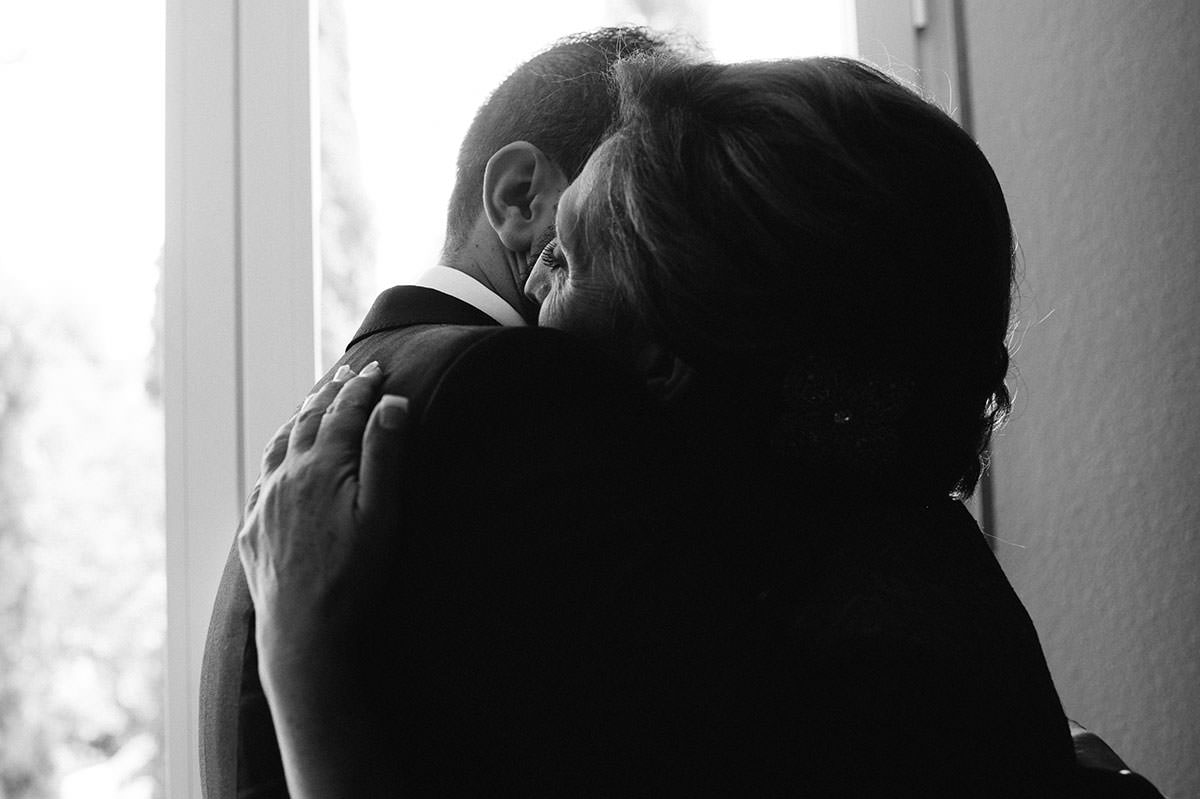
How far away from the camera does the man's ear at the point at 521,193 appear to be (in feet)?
3.52

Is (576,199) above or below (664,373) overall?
above

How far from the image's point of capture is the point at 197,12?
5.34 feet

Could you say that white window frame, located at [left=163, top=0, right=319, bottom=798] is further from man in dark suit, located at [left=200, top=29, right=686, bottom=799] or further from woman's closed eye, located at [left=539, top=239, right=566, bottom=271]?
man in dark suit, located at [left=200, top=29, right=686, bottom=799]

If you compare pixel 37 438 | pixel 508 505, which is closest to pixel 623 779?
pixel 508 505

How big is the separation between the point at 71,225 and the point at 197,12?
0.39 metres

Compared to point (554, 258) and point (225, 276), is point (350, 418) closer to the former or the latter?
point (554, 258)

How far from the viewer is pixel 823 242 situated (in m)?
0.71

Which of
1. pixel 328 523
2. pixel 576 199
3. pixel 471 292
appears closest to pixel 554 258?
pixel 576 199

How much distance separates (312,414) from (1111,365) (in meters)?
1.37

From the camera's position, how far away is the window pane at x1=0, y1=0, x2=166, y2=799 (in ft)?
5.35

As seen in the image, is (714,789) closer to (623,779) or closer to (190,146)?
(623,779)

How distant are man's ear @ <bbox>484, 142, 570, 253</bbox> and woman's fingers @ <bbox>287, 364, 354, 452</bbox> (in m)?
0.34

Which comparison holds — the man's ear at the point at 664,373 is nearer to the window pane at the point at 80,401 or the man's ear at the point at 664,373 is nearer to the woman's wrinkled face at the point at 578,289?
the woman's wrinkled face at the point at 578,289

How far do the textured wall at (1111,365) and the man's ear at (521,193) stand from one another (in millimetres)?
933
